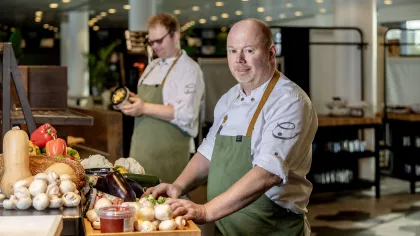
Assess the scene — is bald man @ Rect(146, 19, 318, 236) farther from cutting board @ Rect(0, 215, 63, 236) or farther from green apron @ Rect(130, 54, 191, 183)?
green apron @ Rect(130, 54, 191, 183)

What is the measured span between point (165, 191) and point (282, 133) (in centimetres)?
50

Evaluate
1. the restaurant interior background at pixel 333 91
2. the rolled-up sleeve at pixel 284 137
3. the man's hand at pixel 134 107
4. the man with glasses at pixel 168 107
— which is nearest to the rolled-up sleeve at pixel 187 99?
the man with glasses at pixel 168 107

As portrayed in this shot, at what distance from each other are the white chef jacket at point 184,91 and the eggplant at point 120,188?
2138 millimetres

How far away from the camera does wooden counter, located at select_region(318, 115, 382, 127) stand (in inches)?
331

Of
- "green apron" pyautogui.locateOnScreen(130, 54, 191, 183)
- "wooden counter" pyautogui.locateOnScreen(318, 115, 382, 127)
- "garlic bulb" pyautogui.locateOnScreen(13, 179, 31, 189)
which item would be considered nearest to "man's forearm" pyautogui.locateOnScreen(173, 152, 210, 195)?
"garlic bulb" pyautogui.locateOnScreen(13, 179, 31, 189)

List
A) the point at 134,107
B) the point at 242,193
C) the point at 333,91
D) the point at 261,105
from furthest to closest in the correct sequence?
the point at 333,91 → the point at 134,107 → the point at 261,105 → the point at 242,193

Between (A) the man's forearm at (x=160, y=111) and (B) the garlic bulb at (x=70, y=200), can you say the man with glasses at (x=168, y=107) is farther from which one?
(B) the garlic bulb at (x=70, y=200)

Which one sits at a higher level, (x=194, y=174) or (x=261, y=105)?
(x=261, y=105)

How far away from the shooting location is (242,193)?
8.27 feet

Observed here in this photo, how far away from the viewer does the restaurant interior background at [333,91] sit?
Answer: 18.6 feet

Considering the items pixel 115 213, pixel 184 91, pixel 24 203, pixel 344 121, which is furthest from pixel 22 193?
pixel 344 121

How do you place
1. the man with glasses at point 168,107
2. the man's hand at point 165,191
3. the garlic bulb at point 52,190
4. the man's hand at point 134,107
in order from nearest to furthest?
the garlic bulb at point 52,190
the man's hand at point 165,191
the man's hand at point 134,107
the man with glasses at point 168,107

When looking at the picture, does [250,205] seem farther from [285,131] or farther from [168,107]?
[168,107]

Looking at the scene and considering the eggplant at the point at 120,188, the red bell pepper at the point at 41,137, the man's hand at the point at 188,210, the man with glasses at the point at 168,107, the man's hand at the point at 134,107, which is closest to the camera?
the man's hand at the point at 188,210
